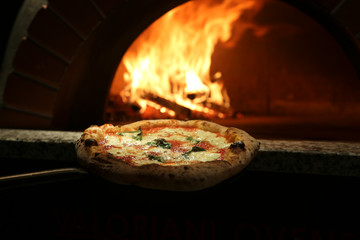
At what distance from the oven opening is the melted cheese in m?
1.56

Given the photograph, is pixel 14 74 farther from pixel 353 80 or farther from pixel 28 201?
pixel 353 80

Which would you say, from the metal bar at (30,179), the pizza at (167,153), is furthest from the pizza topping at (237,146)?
the metal bar at (30,179)

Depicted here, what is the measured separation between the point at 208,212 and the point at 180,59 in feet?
6.36

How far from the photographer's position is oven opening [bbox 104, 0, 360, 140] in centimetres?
304

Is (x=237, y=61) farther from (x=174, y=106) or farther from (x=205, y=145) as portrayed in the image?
(x=205, y=145)

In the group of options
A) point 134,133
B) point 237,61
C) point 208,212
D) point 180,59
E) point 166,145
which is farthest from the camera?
point 237,61

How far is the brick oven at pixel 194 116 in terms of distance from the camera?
1480mm

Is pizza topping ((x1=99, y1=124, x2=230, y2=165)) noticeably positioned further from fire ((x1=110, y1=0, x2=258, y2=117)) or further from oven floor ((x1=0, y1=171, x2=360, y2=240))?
fire ((x1=110, y1=0, x2=258, y2=117))

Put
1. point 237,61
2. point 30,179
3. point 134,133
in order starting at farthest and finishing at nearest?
point 237,61, point 134,133, point 30,179

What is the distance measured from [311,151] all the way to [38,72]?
2.30 meters

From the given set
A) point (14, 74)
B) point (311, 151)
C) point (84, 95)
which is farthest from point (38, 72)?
point (311, 151)

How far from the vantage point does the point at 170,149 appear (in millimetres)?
1203

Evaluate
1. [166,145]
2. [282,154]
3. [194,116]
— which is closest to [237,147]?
[166,145]

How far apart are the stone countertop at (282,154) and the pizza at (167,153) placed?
0.88 feet
